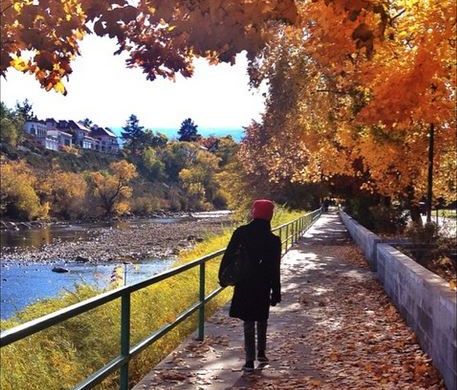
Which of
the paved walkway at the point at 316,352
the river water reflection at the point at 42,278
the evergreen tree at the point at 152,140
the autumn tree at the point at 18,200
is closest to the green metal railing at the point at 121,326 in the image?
the paved walkway at the point at 316,352

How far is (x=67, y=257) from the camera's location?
1927 inches

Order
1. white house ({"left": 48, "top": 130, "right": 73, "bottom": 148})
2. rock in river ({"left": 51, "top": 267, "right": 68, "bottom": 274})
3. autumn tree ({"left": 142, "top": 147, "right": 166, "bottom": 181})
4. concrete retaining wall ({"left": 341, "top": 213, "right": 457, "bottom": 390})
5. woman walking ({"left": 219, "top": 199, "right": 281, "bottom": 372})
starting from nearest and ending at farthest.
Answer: concrete retaining wall ({"left": 341, "top": 213, "right": 457, "bottom": 390}) < woman walking ({"left": 219, "top": 199, "right": 281, "bottom": 372}) < rock in river ({"left": 51, "top": 267, "right": 68, "bottom": 274}) < autumn tree ({"left": 142, "top": 147, "right": 166, "bottom": 181}) < white house ({"left": 48, "top": 130, "right": 73, "bottom": 148})

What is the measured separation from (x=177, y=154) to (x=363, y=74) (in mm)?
159046

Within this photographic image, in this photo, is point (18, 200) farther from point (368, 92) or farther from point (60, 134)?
point (60, 134)

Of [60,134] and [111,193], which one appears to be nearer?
[111,193]

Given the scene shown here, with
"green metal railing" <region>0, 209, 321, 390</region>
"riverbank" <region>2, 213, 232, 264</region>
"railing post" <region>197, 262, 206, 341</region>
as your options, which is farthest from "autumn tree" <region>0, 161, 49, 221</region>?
"green metal railing" <region>0, 209, 321, 390</region>

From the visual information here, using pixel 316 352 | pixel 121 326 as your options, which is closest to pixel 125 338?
pixel 121 326

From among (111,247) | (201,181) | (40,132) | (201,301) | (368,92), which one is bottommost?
(111,247)

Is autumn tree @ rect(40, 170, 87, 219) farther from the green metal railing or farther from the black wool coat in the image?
the black wool coat

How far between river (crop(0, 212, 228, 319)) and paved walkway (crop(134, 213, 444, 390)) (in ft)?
28.6

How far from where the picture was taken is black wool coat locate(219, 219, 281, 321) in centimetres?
686

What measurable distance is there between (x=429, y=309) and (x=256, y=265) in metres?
2.07

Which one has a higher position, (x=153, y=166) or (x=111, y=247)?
(x=153, y=166)

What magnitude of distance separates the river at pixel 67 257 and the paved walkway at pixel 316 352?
28.6 feet
